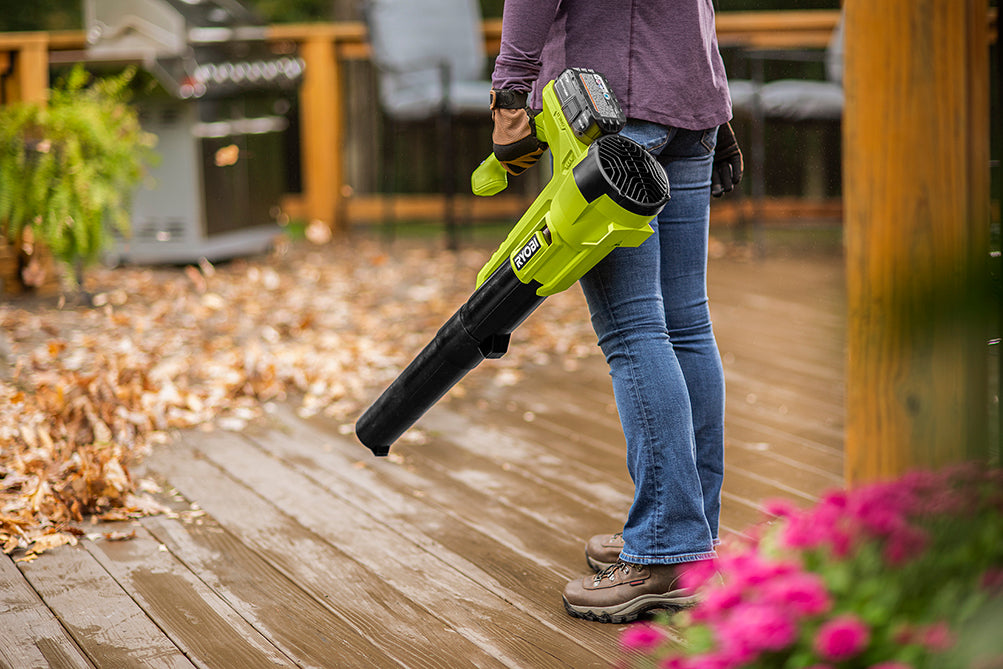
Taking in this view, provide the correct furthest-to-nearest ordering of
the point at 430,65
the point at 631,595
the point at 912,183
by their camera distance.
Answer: the point at 430,65 → the point at 631,595 → the point at 912,183

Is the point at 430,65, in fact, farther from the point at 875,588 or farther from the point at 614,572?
the point at 875,588

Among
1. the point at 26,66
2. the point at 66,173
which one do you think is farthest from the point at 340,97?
the point at 66,173

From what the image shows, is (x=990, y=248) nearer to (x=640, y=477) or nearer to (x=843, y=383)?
(x=640, y=477)

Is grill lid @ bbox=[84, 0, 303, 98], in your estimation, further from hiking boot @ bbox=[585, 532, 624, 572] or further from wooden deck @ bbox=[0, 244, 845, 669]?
hiking boot @ bbox=[585, 532, 624, 572]

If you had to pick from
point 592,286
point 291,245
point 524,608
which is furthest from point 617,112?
point 291,245

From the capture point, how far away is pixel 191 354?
11.9ft

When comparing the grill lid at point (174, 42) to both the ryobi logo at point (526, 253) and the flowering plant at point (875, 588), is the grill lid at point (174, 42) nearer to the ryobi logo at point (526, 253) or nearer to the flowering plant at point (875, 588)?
the ryobi logo at point (526, 253)

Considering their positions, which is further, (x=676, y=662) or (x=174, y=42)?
(x=174, y=42)

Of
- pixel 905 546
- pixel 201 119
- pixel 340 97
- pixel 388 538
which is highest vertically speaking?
pixel 340 97

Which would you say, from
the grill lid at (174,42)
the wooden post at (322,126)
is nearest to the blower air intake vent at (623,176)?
the grill lid at (174,42)

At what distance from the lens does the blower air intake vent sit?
4.90ft

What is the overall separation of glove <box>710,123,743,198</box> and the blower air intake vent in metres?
0.40

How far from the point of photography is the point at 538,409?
3082mm

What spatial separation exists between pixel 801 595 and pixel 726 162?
1.26m
